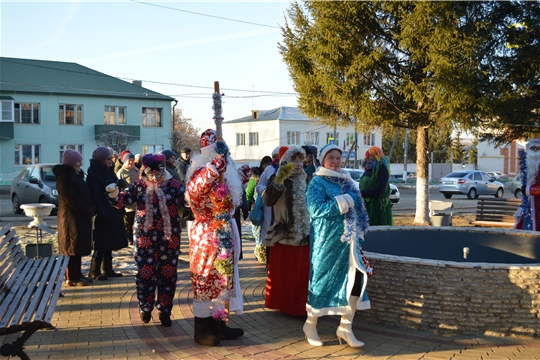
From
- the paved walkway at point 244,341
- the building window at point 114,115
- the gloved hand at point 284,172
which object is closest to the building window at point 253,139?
the building window at point 114,115

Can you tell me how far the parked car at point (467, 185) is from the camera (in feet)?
106

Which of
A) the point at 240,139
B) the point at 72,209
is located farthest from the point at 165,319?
the point at 240,139

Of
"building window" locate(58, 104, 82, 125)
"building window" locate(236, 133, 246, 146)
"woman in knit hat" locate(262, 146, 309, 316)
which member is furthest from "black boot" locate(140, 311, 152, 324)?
"building window" locate(236, 133, 246, 146)

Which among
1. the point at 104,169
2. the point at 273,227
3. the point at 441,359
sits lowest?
the point at 441,359

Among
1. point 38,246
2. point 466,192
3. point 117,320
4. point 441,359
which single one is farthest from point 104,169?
point 466,192

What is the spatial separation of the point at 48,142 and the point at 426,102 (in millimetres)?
34750

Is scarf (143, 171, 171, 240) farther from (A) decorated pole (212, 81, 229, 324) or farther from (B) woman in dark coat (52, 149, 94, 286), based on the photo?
(B) woman in dark coat (52, 149, 94, 286)

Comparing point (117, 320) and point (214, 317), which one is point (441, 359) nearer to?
point (214, 317)

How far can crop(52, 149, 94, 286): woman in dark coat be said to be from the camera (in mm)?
7715

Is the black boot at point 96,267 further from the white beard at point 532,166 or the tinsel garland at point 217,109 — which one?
the white beard at point 532,166

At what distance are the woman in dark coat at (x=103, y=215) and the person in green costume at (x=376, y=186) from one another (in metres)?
3.65

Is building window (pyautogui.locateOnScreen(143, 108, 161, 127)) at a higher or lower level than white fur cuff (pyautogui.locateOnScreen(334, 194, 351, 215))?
higher

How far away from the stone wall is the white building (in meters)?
63.0

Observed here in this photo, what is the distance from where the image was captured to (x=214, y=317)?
5539 mm
